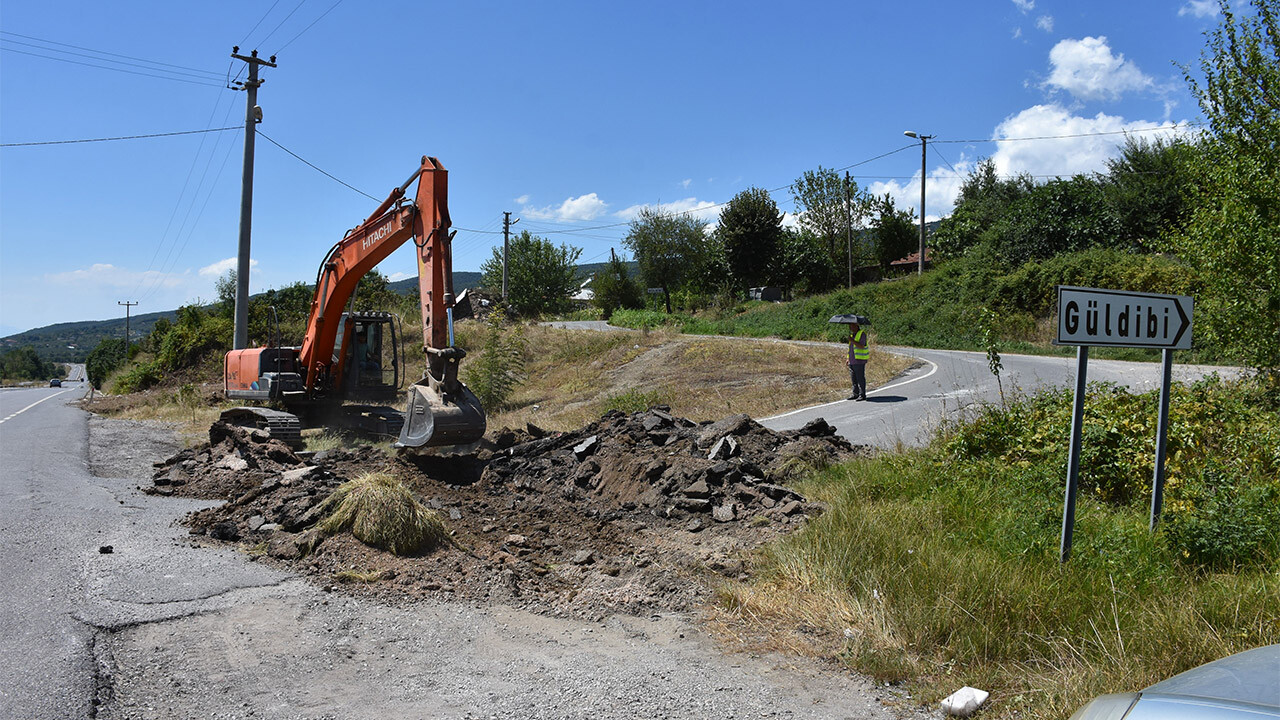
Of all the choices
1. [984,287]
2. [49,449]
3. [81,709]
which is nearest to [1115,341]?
[81,709]

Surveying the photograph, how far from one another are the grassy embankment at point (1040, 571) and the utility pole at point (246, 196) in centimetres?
1848

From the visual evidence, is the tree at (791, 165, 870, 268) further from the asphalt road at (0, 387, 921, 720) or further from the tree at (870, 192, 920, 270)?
the asphalt road at (0, 387, 921, 720)

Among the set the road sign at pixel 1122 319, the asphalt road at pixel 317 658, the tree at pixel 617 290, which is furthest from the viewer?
the tree at pixel 617 290

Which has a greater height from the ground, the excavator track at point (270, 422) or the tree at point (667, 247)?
the tree at point (667, 247)

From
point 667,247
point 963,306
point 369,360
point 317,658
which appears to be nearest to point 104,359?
point 667,247

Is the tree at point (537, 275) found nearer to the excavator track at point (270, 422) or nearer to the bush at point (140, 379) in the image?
the bush at point (140, 379)

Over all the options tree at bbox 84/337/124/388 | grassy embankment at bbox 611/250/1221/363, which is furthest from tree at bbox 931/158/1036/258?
tree at bbox 84/337/124/388

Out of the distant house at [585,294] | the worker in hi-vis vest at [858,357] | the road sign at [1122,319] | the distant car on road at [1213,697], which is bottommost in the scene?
the distant car on road at [1213,697]

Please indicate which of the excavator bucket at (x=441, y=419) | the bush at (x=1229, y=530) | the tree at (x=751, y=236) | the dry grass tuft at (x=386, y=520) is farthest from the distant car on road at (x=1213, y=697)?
the tree at (x=751, y=236)

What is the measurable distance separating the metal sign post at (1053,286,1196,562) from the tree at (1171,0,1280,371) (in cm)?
459

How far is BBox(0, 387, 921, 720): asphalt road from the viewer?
4.11 meters

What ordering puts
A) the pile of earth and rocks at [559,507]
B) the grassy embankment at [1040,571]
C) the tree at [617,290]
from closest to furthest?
1. the grassy embankment at [1040,571]
2. the pile of earth and rocks at [559,507]
3. the tree at [617,290]

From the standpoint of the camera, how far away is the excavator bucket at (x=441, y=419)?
412 inches

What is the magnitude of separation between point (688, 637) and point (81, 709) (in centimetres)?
328
